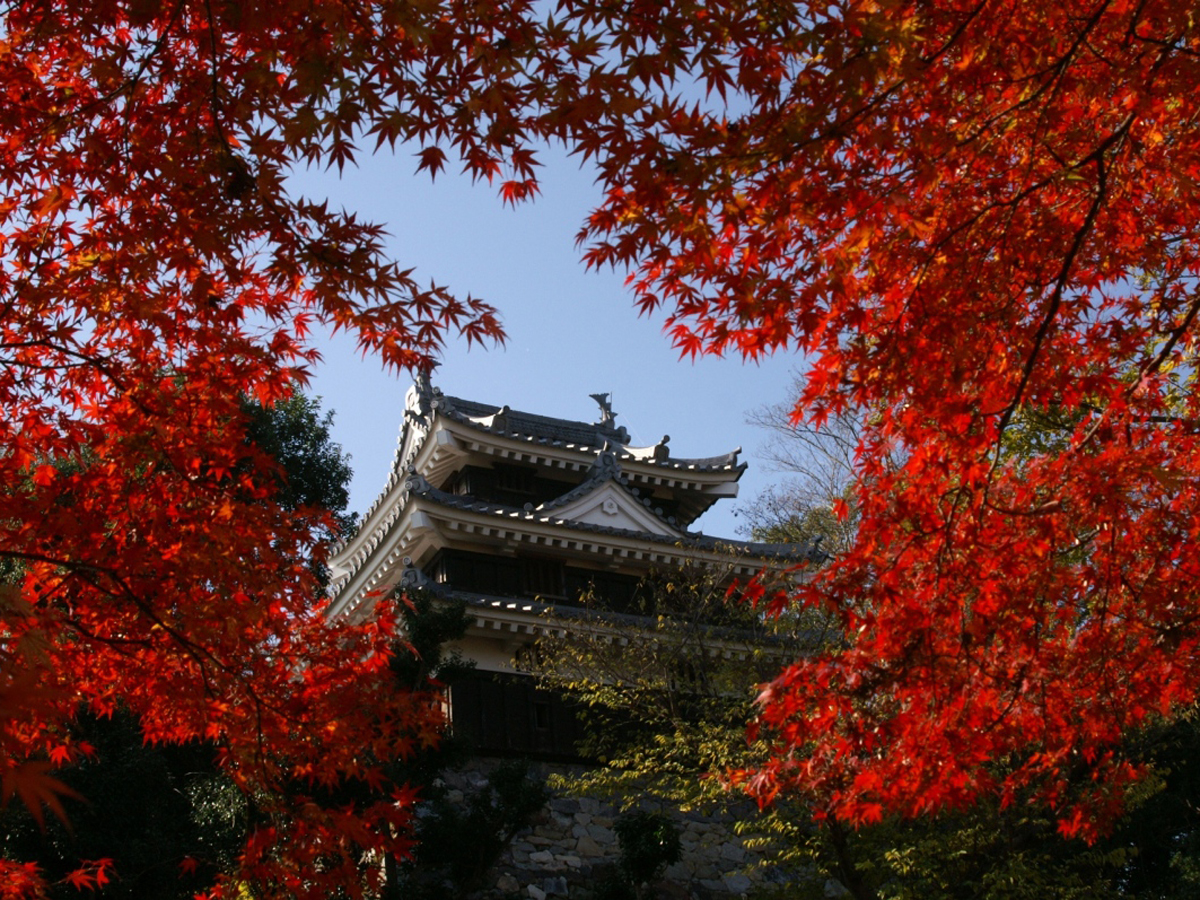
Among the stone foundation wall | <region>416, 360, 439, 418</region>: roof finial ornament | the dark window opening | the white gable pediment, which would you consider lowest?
the stone foundation wall

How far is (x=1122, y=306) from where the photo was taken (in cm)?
643

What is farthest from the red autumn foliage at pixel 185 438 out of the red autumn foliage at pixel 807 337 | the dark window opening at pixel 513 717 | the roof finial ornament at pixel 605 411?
the roof finial ornament at pixel 605 411

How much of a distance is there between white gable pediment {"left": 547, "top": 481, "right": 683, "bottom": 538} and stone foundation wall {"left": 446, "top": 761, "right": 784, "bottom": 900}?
13.1 ft

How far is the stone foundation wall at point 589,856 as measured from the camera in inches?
508

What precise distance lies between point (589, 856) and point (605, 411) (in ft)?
29.6

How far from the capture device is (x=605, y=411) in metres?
20.5

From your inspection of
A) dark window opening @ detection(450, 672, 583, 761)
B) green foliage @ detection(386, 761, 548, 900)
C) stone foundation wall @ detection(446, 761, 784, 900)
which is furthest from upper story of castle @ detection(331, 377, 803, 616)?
green foliage @ detection(386, 761, 548, 900)

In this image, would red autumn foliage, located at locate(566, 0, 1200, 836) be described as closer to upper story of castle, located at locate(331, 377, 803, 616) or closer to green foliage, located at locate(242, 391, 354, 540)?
upper story of castle, located at locate(331, 377, 803, 616)

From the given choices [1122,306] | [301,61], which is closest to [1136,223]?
[1122,306]

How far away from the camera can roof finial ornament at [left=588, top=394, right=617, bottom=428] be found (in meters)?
20.3

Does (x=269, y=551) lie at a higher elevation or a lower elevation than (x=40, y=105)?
lower

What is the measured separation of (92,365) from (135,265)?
566 millimetres

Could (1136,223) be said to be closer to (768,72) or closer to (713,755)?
(768,72)

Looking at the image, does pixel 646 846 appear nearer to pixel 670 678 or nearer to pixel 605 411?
pixel 670 678
